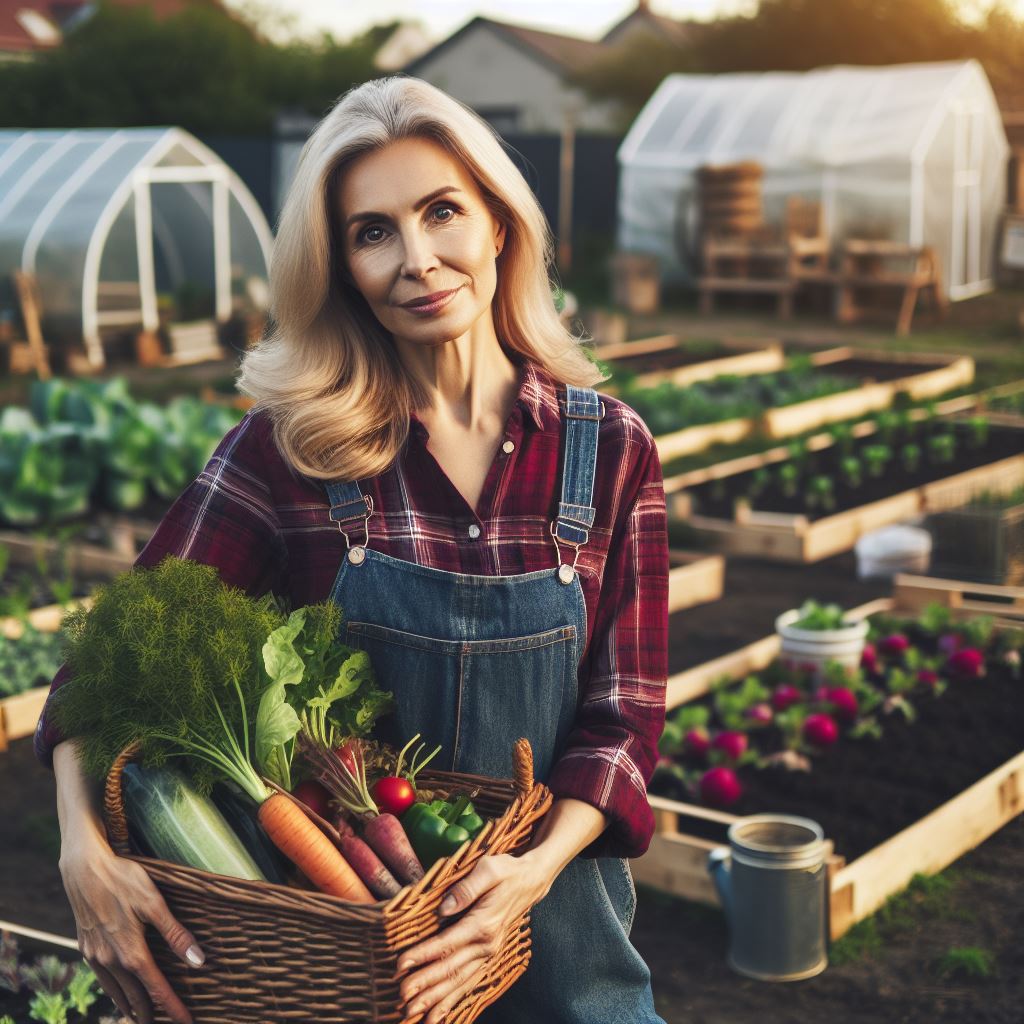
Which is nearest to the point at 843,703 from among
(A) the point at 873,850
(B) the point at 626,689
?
(A) the point at 873,850

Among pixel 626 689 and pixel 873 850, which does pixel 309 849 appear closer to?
pixel 626 689

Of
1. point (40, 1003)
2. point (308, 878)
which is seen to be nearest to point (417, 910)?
point (308, 878)

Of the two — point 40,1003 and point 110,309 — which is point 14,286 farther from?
point 40,1003

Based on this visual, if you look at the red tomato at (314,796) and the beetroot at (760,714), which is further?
the beetroot at (760,714)

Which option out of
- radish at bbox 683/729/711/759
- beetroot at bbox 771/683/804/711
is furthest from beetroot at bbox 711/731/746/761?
beetroot at bbox 771/683/804/711

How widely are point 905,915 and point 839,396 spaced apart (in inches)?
275

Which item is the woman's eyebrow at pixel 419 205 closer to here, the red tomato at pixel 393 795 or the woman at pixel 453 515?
the woman at pixel 453 515

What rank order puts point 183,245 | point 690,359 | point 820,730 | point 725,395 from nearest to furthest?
point 820,730 → point 725,395 → point 690,359 → point 183,245

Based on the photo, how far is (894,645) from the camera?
5.48 m

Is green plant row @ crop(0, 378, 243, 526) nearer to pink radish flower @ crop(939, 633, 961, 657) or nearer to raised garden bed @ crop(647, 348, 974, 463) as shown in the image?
raised garden bed @ crop(647, 348, 974, 463)

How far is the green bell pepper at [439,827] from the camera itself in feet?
5.40

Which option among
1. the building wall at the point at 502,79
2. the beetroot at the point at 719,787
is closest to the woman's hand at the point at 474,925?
the beetroot at the point at 719,787

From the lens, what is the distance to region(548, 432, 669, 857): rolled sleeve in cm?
183

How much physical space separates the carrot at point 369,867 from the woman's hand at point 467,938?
0.08 metres
